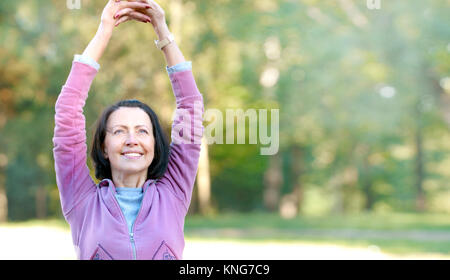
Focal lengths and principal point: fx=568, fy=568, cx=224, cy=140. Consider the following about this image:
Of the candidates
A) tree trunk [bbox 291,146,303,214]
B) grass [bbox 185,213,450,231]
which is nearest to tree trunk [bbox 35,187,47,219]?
tree trunk [bbox 291,146,303,214]

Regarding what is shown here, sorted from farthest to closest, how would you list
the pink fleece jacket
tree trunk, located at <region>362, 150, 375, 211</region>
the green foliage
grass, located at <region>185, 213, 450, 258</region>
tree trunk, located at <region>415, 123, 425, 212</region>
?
tree trunk, located at <region>362, 150, 375, 211</region>, tree trunk, located at <region>415, 123, 425, 212</region>, the green foliage, grass, located at <region>185, 213, 450, 258</region>, the pink fleece jacket

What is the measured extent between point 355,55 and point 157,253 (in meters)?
11.4

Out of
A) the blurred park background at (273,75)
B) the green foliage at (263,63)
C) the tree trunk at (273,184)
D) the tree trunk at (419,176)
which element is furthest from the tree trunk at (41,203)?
the tree trunk at (419,176)

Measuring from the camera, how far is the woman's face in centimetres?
170

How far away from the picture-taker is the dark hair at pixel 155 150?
5.88ft

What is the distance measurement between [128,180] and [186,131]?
0.25m

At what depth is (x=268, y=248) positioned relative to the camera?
26.6 feet

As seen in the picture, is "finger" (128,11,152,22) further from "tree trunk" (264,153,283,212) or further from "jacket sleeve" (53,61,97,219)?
"tree trunk" (264,153,283,212)

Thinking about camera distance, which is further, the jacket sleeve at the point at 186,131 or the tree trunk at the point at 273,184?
the tree trunk at the point at 273,184

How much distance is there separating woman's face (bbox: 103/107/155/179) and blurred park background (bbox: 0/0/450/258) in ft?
22.7

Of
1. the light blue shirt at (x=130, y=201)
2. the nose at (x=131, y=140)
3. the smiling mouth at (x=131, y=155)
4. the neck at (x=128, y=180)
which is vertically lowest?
the light blue shirt at (x=130, y=201)

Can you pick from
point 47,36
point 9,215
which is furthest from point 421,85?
point 9,215

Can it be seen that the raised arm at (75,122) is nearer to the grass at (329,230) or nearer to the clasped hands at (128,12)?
the clasped hands at (128,12)

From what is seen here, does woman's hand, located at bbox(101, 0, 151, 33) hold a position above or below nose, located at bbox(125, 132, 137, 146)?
above
